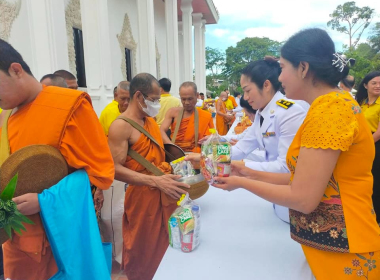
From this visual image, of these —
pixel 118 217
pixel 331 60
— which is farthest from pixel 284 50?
pixel 118 217

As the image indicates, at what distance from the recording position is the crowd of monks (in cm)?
131

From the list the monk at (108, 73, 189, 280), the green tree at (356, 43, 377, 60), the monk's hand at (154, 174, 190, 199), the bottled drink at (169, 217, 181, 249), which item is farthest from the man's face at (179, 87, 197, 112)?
the green tree at (356, 43, 377, 60)

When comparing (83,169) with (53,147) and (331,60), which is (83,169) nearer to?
(53,147)

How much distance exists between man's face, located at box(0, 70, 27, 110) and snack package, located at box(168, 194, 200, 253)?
0.93 meters

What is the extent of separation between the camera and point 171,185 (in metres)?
1.80

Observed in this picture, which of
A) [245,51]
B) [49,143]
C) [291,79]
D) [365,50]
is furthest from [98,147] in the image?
[245,51]

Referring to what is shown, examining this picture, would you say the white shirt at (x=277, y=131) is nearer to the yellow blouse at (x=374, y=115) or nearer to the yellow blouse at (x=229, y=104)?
the yellow blouse at (x=374, y=115)

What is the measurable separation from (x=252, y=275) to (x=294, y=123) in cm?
91

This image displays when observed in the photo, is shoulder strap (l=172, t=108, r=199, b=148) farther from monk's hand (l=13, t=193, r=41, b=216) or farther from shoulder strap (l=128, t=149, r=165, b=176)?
monk's hand (l=13, t=193, r=41, b=216)

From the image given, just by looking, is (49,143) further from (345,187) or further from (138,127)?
(345,187)

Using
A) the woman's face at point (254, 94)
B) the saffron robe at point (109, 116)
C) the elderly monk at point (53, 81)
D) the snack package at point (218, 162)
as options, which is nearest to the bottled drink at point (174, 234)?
the snack package at point (218, 162)

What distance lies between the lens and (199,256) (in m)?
1.28

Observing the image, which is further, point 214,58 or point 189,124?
point 214,58

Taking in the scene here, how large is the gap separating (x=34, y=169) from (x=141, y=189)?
957mm
